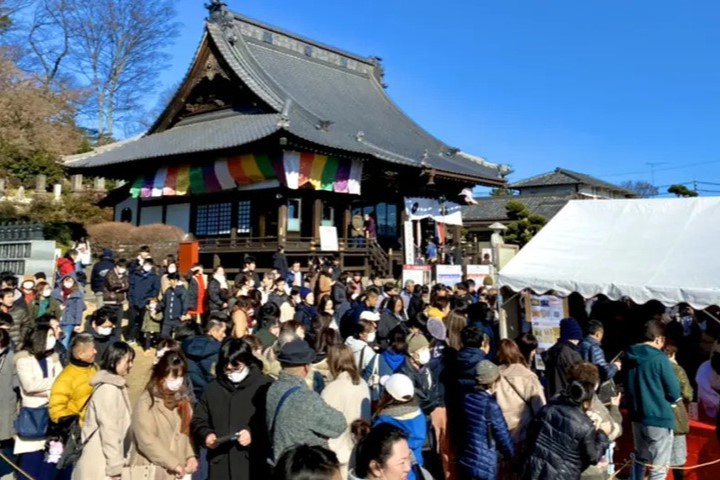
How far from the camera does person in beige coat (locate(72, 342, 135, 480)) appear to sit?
12.8ft

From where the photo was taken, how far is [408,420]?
3.86 meters

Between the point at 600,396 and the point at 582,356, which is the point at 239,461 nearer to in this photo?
the point at 600,396

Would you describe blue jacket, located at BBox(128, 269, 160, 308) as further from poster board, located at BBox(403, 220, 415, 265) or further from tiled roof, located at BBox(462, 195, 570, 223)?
tiled roof, located at BBox(462, 195, 570, 223)

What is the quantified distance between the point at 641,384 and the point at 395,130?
22678 millimetres

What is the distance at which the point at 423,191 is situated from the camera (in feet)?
76.1

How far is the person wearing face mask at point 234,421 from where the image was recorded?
4004 millimetres

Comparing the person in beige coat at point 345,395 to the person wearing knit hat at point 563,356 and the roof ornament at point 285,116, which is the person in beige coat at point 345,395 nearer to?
the person wearing knit hat at point 563,356

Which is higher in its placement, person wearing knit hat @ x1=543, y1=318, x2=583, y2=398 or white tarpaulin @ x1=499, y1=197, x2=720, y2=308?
white tarpaulin @ x1=499, y1=197, x2=720, y2=308

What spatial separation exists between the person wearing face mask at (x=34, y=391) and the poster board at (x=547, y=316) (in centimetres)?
625

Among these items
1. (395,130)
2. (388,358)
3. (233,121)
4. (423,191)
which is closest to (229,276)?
(233,121)

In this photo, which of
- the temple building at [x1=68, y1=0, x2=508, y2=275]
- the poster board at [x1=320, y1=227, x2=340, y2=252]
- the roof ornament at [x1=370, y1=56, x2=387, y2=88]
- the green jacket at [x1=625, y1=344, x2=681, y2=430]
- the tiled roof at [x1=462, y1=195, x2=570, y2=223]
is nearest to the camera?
the green jacket at [x1=625, y1=344, x2=681, y2=430]

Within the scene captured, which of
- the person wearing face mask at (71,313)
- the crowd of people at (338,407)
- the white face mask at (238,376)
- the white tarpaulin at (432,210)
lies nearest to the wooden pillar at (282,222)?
the white tarpaulin at (432,210)

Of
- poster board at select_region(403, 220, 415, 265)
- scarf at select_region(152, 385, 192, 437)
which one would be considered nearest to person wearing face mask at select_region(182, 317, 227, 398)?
scarf at select_region(152, 385, 192, 437)

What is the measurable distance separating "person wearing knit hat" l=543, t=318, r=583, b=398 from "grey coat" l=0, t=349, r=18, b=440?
4855 millimetres
